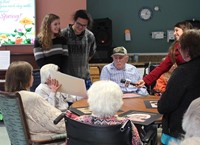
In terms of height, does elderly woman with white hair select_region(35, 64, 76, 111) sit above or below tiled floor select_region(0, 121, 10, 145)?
above

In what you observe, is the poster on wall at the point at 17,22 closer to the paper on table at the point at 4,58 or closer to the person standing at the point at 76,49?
the paper on table at the point at 4,58

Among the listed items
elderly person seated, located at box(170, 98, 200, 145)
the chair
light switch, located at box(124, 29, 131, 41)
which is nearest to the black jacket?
elderly person seated, located at box(170, 98, 200, 145)

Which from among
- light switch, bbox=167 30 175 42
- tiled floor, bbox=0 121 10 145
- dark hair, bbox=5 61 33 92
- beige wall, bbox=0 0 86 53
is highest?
beige wall, bbox=0 0 86 53

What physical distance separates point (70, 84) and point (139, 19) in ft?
13.4

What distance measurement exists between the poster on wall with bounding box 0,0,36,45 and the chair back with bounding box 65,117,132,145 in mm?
3338

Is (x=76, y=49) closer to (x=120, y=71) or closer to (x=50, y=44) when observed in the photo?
(x=50, y=44)

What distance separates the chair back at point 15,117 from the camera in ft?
7.66

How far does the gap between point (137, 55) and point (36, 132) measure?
14.8ft

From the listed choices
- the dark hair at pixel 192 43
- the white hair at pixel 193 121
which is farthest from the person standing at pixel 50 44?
the white hair at pixel 193 121

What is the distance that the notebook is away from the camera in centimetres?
306

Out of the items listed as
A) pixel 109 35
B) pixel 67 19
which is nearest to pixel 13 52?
pixel 67 19

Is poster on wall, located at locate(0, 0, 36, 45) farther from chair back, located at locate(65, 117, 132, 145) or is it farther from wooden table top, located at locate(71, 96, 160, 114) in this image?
chair back, located at locate(65, 117, 132, 145)

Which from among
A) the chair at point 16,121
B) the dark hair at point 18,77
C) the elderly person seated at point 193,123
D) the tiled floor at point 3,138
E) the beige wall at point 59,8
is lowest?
the tiled floor at point 3,138

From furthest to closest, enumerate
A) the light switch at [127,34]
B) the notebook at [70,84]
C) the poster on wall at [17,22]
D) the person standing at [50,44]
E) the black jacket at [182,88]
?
the light switch at [127,34]
the poster on wall at [17,22]
the person standing at [50,44]
the notebook at [70,84]
the black jacket at [182,88]
